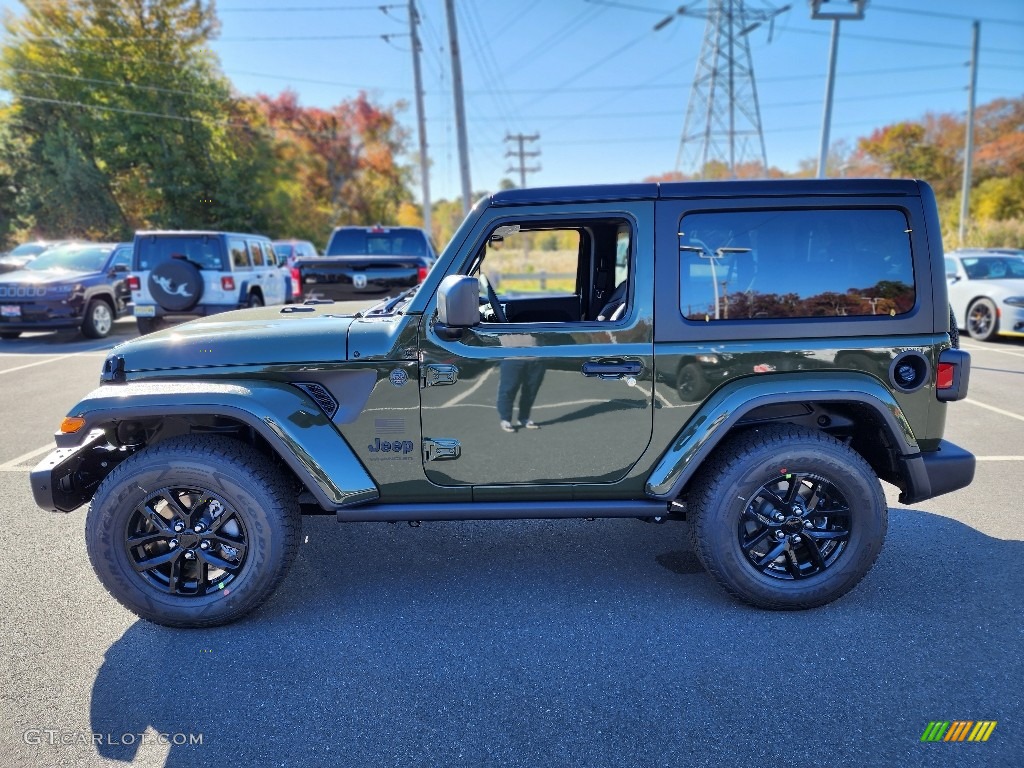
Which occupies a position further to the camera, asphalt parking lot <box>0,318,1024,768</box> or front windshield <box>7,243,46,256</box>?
front windshield <box>7,243,46,256</box>

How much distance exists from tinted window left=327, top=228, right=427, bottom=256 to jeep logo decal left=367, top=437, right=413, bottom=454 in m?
8.74

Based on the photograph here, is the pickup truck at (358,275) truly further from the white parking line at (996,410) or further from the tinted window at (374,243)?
the white parking line at (996,410)

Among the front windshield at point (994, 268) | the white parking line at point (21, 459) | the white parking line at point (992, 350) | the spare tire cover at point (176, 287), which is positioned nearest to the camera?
the white parking line at point (21, 459)

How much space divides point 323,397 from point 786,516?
2.15 meters

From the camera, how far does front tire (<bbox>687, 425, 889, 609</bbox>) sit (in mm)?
2867

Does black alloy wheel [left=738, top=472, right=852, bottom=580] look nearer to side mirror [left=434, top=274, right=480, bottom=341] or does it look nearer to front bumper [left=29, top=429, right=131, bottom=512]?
side mirror [left=434, top=274, right=480, bottom=341]

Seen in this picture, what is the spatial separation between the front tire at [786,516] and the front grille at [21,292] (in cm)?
1198

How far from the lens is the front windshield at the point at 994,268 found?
10.9m

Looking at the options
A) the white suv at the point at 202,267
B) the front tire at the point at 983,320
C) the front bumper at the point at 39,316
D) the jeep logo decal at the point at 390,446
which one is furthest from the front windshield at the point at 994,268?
the front bumper at the point at 39,316

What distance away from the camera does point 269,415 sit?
2.75 metres

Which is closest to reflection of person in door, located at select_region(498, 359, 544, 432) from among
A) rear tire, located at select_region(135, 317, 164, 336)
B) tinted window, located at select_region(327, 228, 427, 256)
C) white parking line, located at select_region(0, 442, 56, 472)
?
white parking line, located at select_region(0, 442, 56, 472)

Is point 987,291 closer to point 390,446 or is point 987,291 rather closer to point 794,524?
point 794,524

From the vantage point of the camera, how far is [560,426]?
2.86 m

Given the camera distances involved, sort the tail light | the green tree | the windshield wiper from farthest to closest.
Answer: the green tree < the windshield wiper < the tail light
